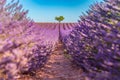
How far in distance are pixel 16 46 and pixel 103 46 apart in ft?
4.76

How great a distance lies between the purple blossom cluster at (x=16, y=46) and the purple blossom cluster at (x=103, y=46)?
27.2 inches

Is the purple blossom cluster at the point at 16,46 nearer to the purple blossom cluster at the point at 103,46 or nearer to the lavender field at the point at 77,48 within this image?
the lavender field at the point at 77,48

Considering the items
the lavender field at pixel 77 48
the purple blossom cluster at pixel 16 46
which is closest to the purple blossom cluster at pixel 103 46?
the lavender field at pixel 77 48

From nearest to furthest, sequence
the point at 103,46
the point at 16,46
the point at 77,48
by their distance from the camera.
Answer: the point at 16,46
the point at 103,46
the point at 77,48

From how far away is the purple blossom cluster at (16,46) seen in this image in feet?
9.84

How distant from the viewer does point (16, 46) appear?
11.2ft

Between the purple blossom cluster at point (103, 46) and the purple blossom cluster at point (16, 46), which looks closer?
the purple blossom cluster at point (16, 46)

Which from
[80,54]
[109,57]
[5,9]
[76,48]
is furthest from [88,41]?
[109,57]

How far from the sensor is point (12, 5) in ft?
27.6

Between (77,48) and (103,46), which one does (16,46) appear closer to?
(103,46)

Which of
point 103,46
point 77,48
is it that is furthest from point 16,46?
point 77,48

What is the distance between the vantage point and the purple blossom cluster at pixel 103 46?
3.35 metres

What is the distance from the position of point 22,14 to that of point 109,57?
18.7 feet

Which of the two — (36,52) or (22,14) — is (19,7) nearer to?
(22,14)
